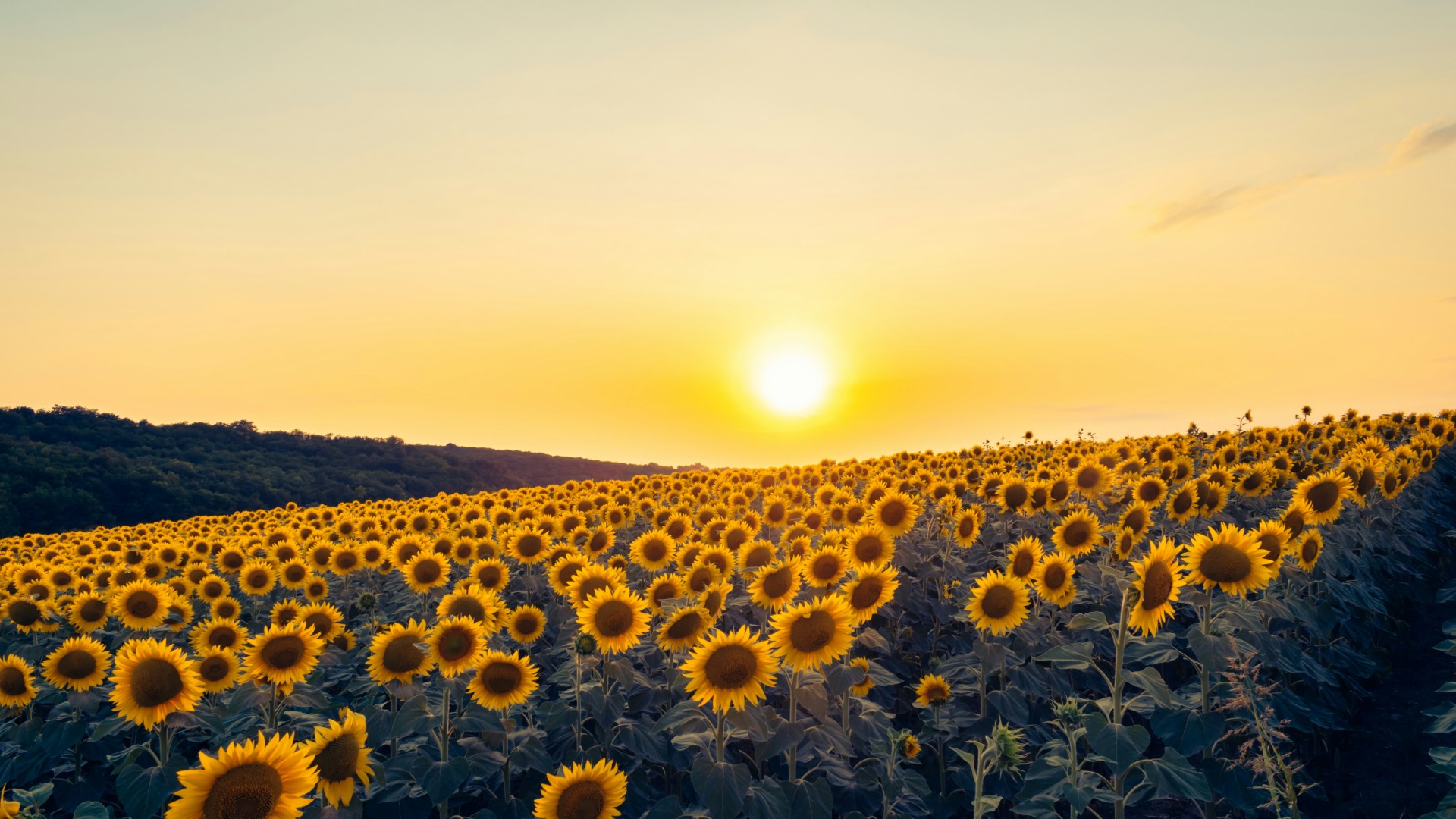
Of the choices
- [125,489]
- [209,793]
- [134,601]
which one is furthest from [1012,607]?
[125,489]

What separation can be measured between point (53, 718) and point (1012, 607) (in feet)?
31.4

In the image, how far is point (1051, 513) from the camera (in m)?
11.6

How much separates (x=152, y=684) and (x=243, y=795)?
8.86 feet

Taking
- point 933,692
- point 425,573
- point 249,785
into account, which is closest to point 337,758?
point 249,785

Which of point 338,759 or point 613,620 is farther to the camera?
point 613,620

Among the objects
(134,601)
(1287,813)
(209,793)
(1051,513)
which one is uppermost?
(1051,513)

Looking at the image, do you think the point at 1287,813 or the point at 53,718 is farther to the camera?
the point at 53,718

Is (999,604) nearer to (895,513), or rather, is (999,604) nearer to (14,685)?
(895,513)

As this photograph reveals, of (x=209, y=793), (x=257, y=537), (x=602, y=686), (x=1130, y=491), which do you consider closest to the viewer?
(x=209, y=793)

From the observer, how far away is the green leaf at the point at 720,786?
4.83 meters

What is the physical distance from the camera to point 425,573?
10.2 m

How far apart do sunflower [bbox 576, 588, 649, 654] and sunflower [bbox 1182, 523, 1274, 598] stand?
4.68m

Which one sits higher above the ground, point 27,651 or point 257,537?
point 257,537

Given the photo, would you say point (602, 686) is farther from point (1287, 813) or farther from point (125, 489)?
point (125, 489)
